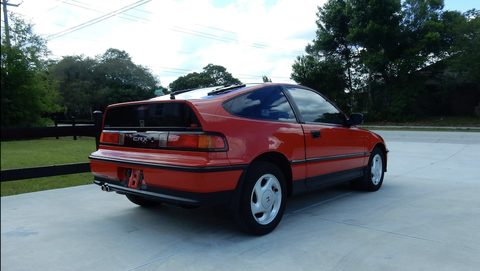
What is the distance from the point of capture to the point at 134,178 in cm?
354

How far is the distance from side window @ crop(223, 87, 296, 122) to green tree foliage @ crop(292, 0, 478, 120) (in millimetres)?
24403

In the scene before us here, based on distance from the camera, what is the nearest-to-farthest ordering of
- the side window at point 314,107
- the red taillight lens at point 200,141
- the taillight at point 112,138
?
the red taillight lens at point 200,141
the taillight at point 112,138
the side window at point 314,107

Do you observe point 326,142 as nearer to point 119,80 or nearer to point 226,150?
point 226,150

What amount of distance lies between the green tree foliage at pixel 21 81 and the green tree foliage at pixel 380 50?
2707 cm

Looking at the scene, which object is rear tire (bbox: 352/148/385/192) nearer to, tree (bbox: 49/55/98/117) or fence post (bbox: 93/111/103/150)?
fence post (bbox: 93/111/103/150)

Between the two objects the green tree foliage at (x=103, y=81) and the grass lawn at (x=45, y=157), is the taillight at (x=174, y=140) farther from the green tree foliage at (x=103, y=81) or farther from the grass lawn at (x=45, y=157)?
Answer: the green tree foliage at (x=103, y=81)

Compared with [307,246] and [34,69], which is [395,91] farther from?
[34,69]

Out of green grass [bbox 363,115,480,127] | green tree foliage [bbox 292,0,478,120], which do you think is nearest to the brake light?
green grass [bbox 363,115,480,127]

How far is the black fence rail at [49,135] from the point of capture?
1.55 m

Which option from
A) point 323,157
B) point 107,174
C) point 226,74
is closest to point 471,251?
point 323,157

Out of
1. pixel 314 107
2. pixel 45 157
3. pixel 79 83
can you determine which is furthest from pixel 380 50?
pixel 79 83

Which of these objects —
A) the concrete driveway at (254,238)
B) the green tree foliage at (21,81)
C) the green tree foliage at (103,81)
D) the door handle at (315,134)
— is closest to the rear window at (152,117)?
the concrete driveway at (254,238)

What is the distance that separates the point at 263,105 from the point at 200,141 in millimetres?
965

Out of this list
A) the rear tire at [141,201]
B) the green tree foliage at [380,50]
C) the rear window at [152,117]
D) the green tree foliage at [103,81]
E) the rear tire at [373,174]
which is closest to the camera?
the rear window at [152,117]
